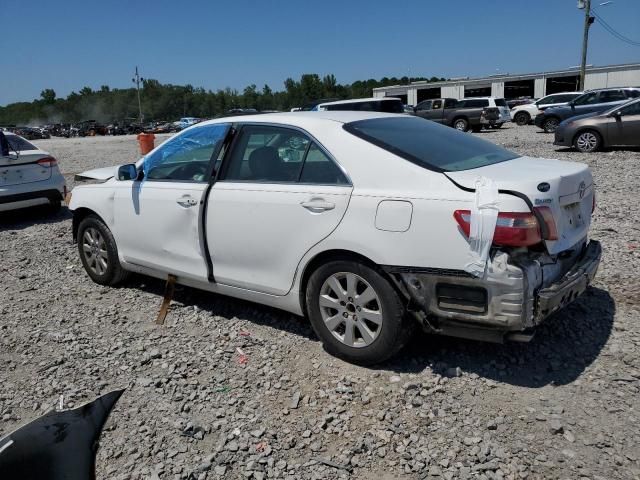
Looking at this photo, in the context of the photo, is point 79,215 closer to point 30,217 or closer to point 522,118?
point 30,217

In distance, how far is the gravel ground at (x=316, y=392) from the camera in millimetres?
2805

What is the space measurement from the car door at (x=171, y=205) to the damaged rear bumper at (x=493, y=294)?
70.1 inches

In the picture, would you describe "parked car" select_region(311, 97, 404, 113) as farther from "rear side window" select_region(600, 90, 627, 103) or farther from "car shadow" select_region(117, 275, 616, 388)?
"car shadow" select_region(117, 275, 616, 388)

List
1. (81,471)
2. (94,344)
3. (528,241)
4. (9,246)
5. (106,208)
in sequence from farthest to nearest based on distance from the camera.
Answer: (9,246)
(106,208)
(94,344)
(528,241)
(81,471)

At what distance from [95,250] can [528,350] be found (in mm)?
4016

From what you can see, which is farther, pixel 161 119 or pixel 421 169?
pixel 161 119

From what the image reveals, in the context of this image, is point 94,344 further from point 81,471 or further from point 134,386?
point 81,471

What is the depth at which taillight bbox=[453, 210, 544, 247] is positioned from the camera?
300 centimetres

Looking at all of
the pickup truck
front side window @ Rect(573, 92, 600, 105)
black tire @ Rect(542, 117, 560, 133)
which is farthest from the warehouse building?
black tire @ Rect(542, 117, 560, 133)

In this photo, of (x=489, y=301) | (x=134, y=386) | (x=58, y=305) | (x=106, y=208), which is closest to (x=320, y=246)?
(x=489, y=301)

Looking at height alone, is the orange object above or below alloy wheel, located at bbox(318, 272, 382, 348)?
above

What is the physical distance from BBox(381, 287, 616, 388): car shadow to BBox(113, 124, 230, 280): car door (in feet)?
5.84

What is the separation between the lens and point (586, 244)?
3900 mm

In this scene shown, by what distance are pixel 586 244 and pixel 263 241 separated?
227 centimetres
